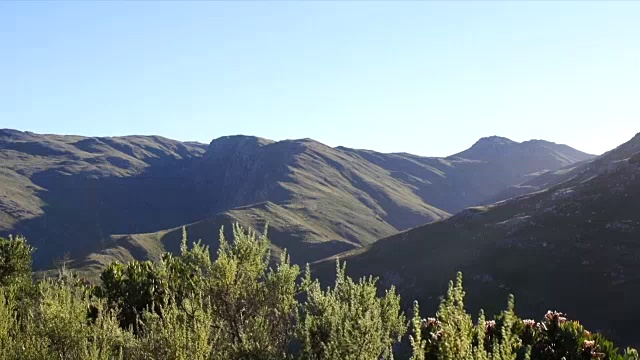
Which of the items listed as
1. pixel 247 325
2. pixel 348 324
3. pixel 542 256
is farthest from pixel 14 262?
pixel 542 256

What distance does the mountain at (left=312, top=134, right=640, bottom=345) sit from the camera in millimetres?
89550

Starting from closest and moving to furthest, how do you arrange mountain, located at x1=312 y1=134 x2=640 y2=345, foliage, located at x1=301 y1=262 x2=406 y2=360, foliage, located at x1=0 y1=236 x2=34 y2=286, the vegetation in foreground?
1. foliage, located at x1=301 y1=262 x2=406 y2=360
2. the vegetation in foreground
3. foliage, located at x1=0 y1=236 x2=34 y2=286
4. mountain, located at x1=312 y1=134 x2=640 y2=345

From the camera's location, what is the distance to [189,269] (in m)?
20.7

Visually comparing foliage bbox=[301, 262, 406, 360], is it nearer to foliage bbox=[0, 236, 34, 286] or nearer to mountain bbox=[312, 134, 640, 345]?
foliage bbox=[0, 236, 34, 286]

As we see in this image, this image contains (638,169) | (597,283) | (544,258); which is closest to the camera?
(597,283)

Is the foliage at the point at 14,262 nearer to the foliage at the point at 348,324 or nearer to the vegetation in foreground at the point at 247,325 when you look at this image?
the vegetation in foreground at the point at 247,325

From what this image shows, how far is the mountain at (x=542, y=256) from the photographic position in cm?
8955

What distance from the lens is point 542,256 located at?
362 ft

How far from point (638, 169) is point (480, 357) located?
13885 centimetres

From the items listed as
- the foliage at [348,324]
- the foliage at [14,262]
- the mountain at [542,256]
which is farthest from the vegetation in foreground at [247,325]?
the mountain at [542,256]

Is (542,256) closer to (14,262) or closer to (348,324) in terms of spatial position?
(14,262)

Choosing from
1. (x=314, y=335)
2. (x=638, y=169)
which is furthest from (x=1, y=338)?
(x=638, y=169)

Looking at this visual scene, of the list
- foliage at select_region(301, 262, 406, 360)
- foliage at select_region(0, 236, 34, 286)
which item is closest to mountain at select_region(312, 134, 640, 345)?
foliage at select_region(301, 262, 406, 360)

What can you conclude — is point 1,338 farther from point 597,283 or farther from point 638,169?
point 638,169
